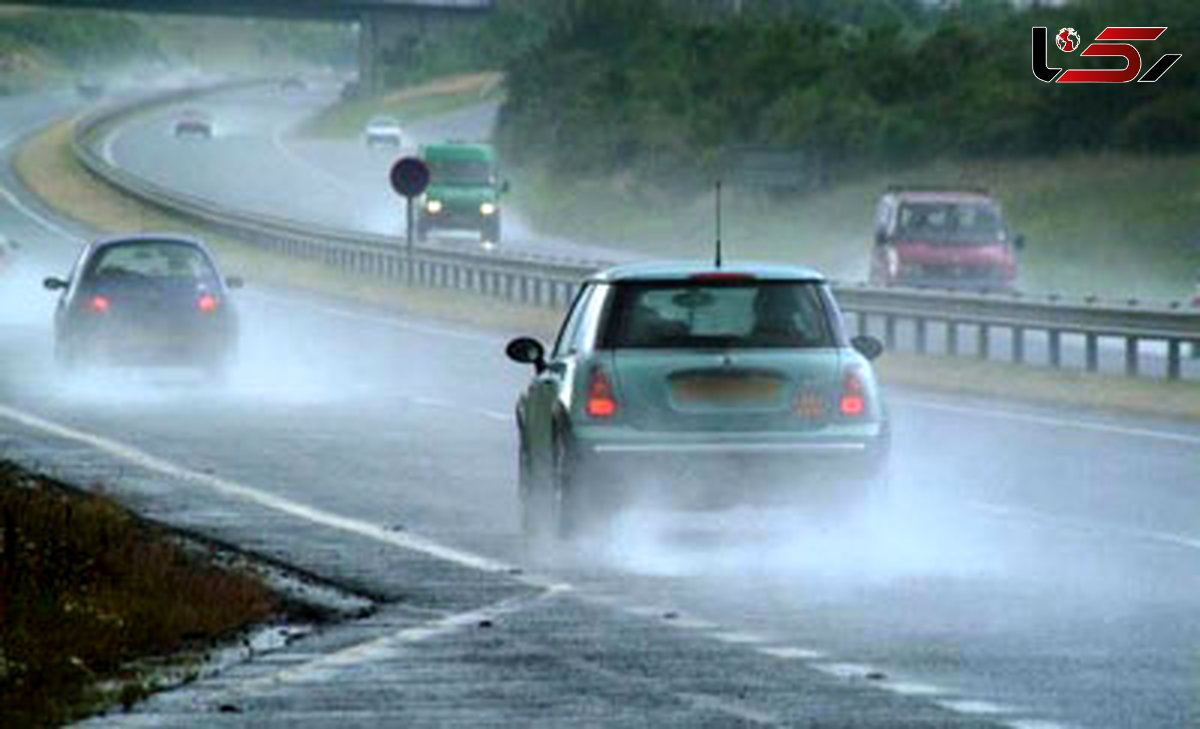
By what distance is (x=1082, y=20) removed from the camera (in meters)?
99.1

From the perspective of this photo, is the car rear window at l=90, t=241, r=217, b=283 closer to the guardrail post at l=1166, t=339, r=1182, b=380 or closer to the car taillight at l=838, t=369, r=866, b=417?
the guardrail post at l=1166, t=339, r=1182, b=380

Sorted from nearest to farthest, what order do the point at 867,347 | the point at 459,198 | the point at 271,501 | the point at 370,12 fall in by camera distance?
1. the point at 867,347
2. the point at 271,501
3. the point at 459,198
4. the point at 370,12

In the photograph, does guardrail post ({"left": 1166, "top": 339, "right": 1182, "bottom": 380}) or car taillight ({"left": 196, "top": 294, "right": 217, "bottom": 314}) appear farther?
car taillight ({"left": 196, "top": 294, "right": 217, "bottom": 314})

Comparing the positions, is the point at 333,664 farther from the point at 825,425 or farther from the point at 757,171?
the point at 757,171

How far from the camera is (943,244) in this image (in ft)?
175

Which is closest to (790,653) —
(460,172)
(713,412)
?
(713,412)

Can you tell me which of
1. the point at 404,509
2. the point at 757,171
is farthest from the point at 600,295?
the point at 757,171

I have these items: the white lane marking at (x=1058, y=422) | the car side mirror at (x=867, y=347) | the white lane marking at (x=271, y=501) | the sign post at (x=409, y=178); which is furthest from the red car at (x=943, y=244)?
the car side mirror at (x=867, y=347)

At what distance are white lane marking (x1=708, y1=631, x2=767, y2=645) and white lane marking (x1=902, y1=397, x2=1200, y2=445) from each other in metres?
13.3

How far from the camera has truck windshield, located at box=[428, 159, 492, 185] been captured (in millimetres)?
81312

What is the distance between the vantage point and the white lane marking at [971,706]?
498 inches

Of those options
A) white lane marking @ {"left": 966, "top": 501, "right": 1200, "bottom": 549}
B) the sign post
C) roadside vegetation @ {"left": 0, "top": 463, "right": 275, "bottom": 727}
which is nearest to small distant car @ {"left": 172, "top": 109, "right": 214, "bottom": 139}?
the sign post

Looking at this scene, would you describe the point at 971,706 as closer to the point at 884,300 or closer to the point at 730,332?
the point at 730,332

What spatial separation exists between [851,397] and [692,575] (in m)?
1.46
